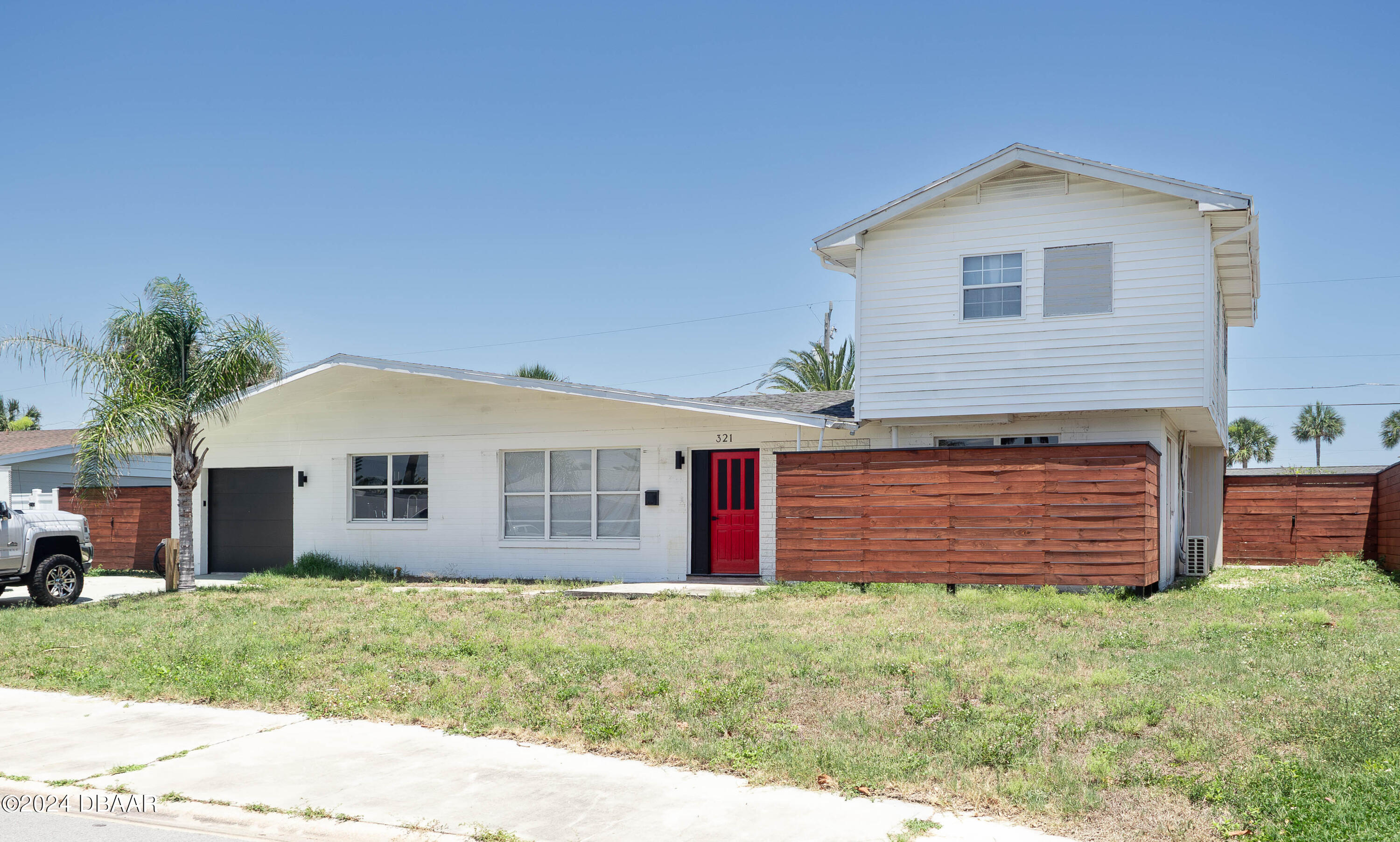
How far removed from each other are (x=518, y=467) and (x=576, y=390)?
2.31m

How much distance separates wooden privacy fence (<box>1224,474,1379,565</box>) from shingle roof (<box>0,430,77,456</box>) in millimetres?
29031

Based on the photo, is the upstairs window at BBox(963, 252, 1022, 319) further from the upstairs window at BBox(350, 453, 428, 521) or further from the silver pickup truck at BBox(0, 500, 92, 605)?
the silver pickup truck at BBox(0, 500, 92, 605)

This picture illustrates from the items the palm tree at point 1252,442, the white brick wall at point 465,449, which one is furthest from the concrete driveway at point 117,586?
the palm tree at point 1252,442

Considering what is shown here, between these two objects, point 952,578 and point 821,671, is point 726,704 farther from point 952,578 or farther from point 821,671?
point 952,578

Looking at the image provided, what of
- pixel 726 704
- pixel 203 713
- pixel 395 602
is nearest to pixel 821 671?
pixel 726 704

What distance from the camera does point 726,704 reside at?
7.40 metres

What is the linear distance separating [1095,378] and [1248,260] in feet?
12.4

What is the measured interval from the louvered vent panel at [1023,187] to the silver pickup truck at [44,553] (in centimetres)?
1383

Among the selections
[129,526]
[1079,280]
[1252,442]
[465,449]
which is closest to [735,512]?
[465,449]

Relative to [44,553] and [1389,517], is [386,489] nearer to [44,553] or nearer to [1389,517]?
[44,553]

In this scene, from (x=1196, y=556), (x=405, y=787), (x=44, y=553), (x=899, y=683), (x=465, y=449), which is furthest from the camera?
(x=1196, y=556)

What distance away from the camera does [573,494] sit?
1798 cm

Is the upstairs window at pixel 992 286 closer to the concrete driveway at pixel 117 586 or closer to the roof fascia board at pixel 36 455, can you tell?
the concrete driveway at pixel 117 586

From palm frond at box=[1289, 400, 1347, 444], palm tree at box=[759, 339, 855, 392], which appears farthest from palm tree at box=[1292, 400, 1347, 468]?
palm tree at box=[759, 339, 855, 392]
